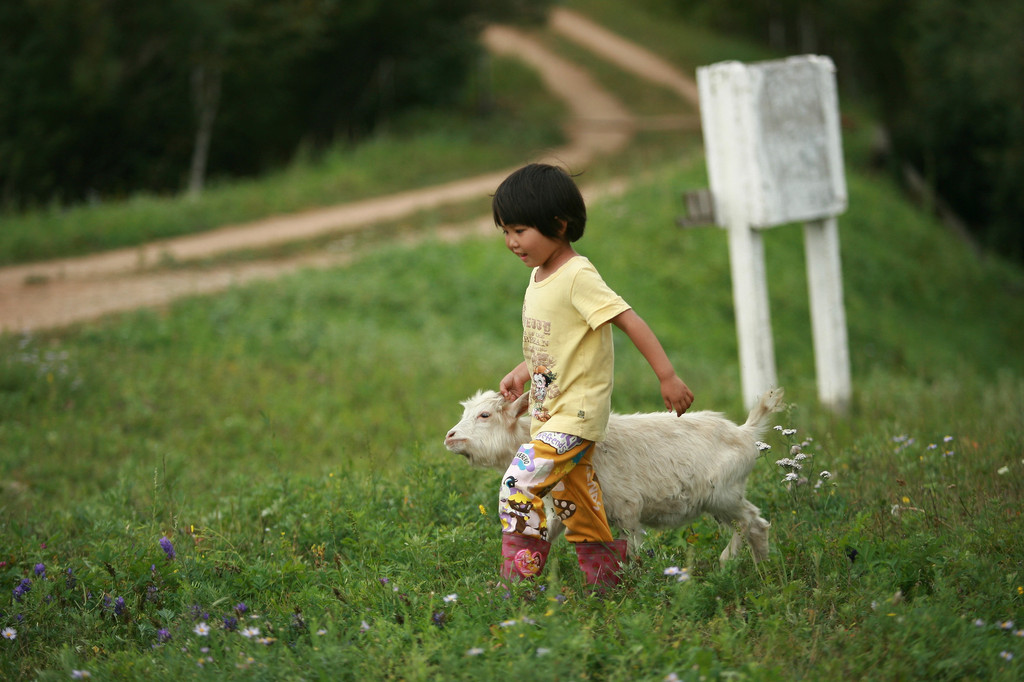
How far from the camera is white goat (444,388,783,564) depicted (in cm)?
377

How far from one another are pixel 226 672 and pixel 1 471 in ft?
11.8

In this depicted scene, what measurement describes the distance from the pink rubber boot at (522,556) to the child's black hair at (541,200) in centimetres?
116

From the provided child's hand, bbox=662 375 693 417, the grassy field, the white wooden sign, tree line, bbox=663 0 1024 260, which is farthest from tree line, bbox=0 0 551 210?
child's hand, bbox=662 375 693 417

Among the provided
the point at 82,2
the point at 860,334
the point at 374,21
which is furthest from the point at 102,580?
the point at 374,21

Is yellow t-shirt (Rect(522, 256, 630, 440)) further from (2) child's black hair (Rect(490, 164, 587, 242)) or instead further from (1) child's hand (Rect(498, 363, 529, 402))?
(1) child's hand (Rect(498, 363, 529, 402))

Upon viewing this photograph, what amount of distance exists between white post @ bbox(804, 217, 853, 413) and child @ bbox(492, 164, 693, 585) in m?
4.74

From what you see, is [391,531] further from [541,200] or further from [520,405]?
[541,200]

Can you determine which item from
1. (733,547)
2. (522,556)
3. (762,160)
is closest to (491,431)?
(522,556)

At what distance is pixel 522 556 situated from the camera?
11.9 ft

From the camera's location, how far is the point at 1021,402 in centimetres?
705

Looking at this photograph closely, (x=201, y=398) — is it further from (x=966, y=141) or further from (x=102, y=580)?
(x=966, y=141)

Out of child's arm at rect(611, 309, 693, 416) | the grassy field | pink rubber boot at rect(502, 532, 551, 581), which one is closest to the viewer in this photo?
the grassy field

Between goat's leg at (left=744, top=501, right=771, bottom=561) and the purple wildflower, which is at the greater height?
the purple wildflower

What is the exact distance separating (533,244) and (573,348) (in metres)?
0.42
